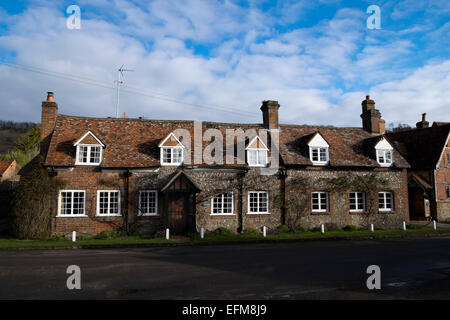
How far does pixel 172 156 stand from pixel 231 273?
12.7 meters

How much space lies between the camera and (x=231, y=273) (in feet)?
32.3

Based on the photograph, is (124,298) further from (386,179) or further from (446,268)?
(386,179)

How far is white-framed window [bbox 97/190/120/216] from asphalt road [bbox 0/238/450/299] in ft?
17.7

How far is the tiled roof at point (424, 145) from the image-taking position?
30.0 m

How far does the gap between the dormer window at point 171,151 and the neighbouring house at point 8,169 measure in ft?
119

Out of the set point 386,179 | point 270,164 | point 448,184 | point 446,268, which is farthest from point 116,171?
point 448,184

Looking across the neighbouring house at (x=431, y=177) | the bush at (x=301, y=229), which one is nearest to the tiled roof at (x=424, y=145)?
the neighbouring house at (x=431, y=177)

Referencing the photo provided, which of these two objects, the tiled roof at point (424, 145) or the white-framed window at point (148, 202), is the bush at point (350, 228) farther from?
the white-framed window at point (148, 202)

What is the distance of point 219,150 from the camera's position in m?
22.8

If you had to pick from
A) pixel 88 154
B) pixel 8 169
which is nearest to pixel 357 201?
pixel 88 154

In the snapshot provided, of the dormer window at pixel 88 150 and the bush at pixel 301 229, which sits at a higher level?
the dormer window at pixel 88 150

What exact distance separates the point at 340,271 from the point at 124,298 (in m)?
6.78

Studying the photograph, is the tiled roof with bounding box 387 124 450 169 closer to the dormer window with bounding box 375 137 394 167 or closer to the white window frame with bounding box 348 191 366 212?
the dormer window with bounding box 375 137 394 167

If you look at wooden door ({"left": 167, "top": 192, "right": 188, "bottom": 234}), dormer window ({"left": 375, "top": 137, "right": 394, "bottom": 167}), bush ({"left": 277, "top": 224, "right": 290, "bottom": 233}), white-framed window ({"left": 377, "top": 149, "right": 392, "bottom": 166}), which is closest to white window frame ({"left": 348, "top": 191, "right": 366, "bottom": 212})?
dormer window ({"left": 375, "top": 137, "right": 394, "bottom": 167})
